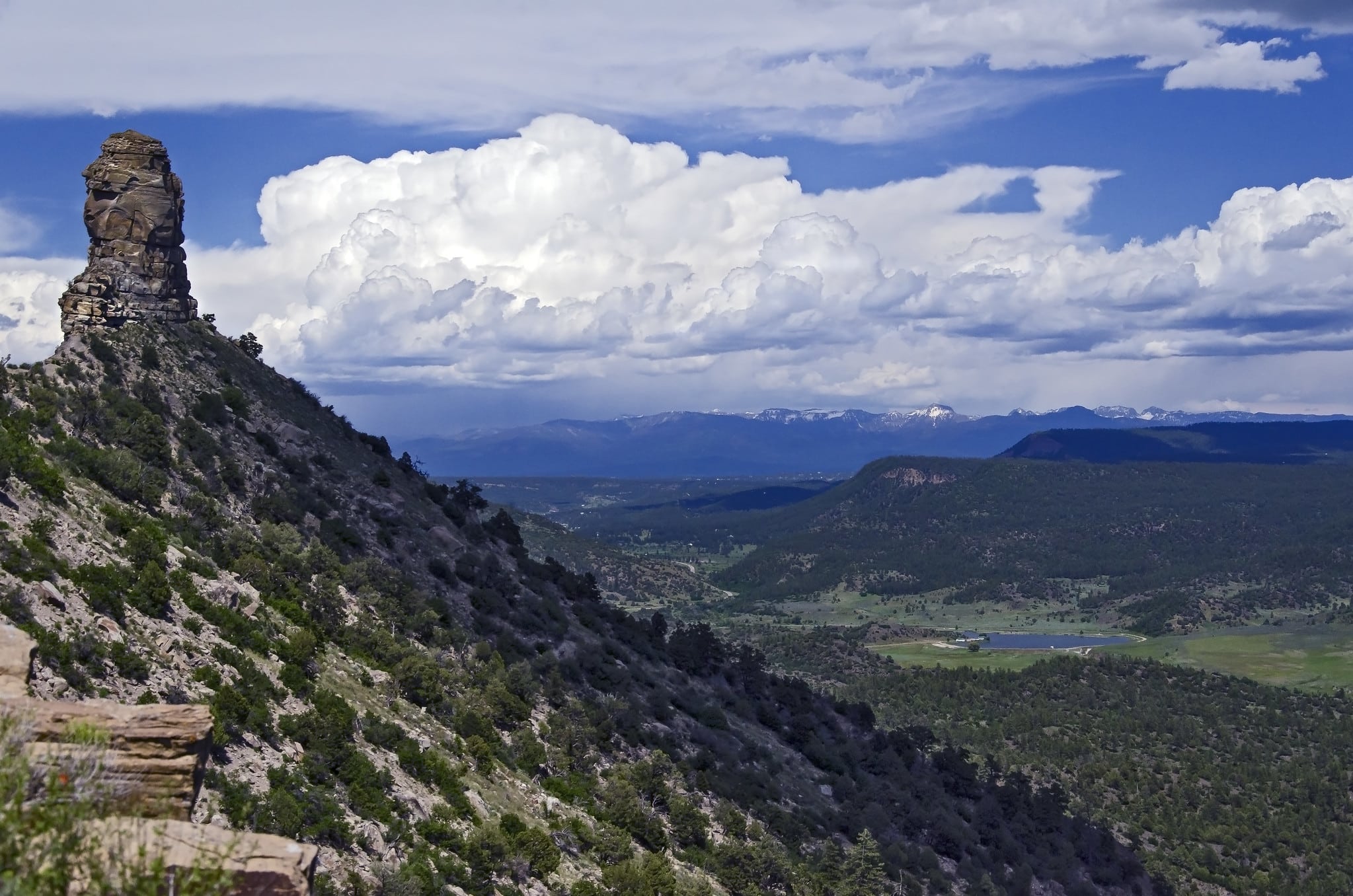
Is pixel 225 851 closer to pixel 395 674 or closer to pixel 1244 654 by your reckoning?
pixel 395 674

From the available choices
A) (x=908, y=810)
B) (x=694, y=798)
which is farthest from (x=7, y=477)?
Answer: (x=908, y=810)

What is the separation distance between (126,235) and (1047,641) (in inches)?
6660

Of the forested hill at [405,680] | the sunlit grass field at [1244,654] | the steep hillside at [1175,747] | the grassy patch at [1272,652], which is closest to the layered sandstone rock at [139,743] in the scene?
the forested hill at [405,680]

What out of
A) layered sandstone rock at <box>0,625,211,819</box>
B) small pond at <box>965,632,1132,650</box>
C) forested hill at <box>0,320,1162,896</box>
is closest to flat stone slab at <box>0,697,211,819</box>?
layered sandstone rock at <box>0,625,211,819</box>

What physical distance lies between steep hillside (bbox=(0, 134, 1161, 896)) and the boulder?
39.4 feet

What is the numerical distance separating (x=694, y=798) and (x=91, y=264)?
3721 centimetres

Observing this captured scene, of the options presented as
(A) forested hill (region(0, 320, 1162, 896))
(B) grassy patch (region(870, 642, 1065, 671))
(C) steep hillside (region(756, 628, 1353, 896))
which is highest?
(A) forested hill (region(0, 320, 1162, 896))

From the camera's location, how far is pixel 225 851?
41.7ft

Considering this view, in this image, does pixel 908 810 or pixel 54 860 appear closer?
pixel 54 860

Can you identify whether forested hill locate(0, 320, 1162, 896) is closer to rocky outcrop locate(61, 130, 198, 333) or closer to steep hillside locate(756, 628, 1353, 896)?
rocky outcrop locate(61, 130, 198, 333)

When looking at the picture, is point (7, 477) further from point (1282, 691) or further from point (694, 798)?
point (1282, 691)

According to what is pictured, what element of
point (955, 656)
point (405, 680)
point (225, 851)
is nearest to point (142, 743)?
point (225, 851)

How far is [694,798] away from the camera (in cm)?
4675

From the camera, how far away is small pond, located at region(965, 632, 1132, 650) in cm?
18011
